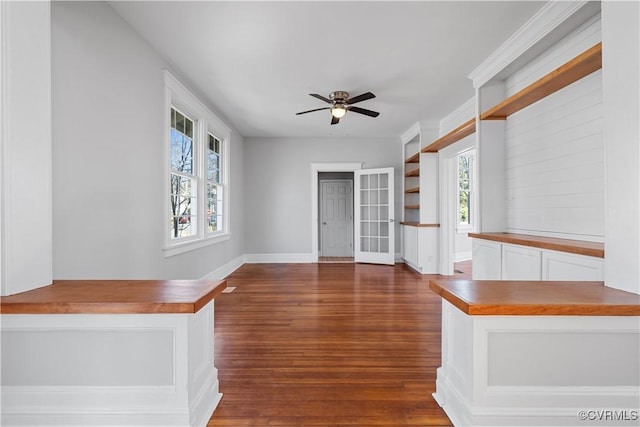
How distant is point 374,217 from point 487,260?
3361 mm

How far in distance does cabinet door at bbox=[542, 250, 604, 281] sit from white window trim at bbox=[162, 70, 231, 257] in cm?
326

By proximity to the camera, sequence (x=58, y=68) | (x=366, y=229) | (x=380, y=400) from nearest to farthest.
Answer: (x=380, y=400), (x=58, y=68), (x=366, y=229)

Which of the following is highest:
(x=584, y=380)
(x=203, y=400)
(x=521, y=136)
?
(x=521, y=136)

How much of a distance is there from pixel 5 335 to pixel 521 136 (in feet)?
12.7

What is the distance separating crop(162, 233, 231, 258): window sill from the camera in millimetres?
3098

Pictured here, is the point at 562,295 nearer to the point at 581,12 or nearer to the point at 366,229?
the point at 581,12

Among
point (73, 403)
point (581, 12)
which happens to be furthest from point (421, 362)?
point (581, 12)

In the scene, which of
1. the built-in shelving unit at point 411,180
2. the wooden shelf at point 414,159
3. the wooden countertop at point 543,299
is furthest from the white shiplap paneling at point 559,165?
the built-in shelving unit at point 411,180

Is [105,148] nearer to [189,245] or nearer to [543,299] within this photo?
[189,245]

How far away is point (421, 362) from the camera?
2.14m

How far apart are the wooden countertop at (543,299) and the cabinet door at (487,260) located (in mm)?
1286

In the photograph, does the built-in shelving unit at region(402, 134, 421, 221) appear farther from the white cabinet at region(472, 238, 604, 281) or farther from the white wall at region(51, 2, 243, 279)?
the white wall at region(51, 2, 243, 279)

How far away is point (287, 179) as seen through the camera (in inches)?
255

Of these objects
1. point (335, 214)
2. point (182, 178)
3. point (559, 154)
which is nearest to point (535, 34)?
point (559, 154)
